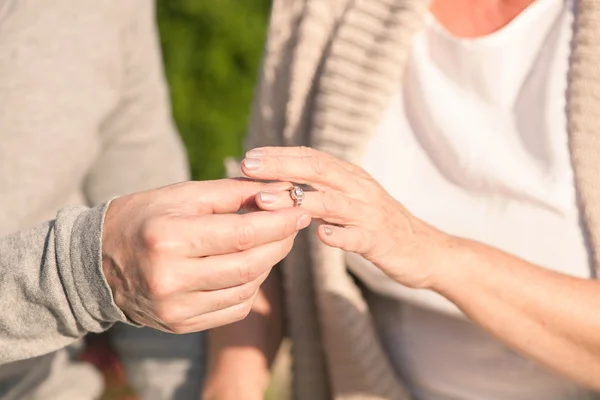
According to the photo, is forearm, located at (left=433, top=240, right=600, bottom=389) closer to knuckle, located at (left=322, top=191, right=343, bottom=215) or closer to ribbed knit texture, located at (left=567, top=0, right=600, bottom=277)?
ribbed knit texture, located at (left=567, top=0, right=600, bottom=277)

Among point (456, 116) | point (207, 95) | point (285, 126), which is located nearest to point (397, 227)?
point (456, 116)

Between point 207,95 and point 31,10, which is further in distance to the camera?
→ point 207,95

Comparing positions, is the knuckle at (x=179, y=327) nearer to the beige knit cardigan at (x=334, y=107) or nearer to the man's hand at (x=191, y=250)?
the man's hand at (x=191, y=250)

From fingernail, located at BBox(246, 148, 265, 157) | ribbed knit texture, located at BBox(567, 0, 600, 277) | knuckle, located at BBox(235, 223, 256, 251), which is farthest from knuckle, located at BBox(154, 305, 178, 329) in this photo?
ribbed knit texture, located at BBox(567, 0, 600, 277)

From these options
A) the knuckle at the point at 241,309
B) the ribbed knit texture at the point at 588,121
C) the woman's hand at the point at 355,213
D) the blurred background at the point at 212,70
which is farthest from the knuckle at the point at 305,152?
the blurred background at the point at 212,70

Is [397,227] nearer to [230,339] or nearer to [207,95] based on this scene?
[230,339]

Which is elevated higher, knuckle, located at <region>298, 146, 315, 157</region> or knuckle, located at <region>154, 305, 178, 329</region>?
knuckle, located at <region>298, 146, 315, 157</region>
